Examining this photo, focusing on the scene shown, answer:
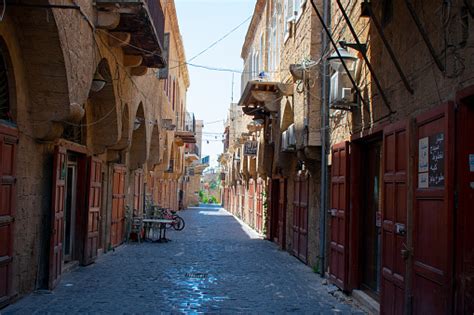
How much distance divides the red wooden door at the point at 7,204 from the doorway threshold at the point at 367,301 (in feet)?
16.0

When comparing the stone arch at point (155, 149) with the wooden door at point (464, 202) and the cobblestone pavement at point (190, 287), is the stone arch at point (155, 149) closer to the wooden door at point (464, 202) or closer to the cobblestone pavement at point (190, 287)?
the cobblestone pavement at point (190, 287)

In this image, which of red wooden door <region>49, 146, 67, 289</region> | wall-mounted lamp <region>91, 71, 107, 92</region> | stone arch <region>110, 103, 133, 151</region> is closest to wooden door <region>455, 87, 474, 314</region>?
red wooden door <region>49, 146, 67, 289</region>

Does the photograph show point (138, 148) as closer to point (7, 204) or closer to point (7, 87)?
point (7, 87)

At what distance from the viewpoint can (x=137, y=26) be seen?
10.5 meters

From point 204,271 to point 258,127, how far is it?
11333 millimetres

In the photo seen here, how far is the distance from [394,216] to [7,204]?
4921 mm

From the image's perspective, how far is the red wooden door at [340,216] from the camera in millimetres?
9203

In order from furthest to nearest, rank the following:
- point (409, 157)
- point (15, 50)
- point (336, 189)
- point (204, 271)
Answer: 1. point (204, 271)
2. point (336, 189)
3. point (15, 50)
4. point (409, 157)

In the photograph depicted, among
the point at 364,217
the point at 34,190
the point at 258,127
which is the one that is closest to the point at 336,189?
the point at 364,217

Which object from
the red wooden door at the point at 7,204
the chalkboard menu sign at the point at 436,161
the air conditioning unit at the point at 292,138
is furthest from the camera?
the air conditioning unit at the point at 292,138

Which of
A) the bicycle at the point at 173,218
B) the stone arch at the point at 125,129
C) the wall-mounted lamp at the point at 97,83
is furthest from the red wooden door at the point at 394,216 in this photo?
the bicycle at the point at 173,218

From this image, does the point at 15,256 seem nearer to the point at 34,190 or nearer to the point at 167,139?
the point at 34,190

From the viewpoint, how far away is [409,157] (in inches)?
241

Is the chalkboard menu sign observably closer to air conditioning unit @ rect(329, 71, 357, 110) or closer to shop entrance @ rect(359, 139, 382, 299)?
shop entrance @ rect(359, 139, 382, 299)
